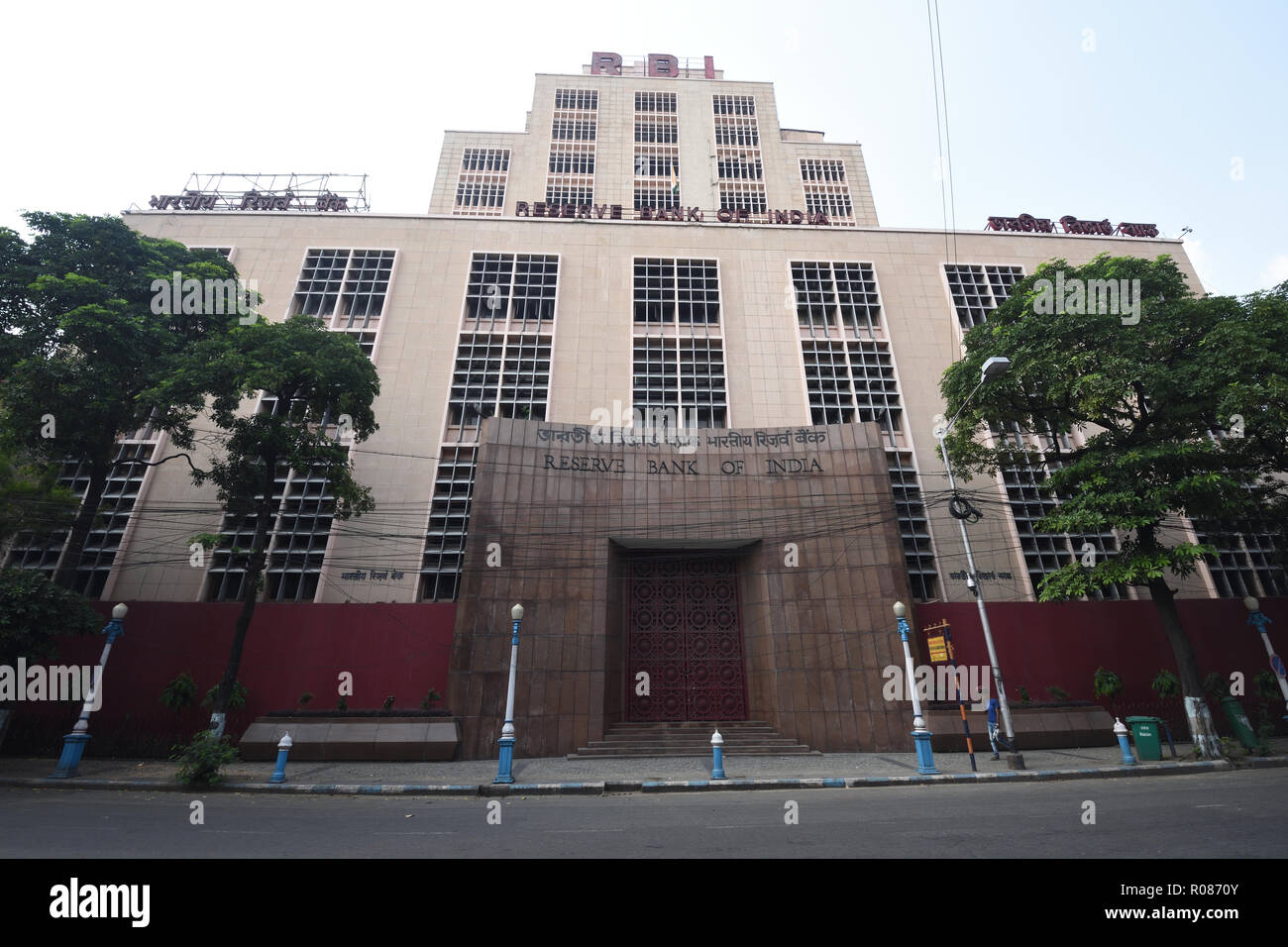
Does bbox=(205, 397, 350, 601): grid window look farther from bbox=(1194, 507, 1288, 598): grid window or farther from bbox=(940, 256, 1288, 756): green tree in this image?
bbox=(1194, 507, 1288, 598): grid window

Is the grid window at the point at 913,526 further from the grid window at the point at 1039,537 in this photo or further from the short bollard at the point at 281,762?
the short bollard at the point at 281,762

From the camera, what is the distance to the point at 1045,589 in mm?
16531

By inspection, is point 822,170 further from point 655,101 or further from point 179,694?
point 179,694

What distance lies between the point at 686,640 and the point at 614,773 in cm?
581

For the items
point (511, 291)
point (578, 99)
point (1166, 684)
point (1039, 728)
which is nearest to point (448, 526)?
point (511, 291)

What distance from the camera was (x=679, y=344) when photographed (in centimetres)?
2642

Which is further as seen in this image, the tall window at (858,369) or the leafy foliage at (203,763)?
the tall window at (858,369)

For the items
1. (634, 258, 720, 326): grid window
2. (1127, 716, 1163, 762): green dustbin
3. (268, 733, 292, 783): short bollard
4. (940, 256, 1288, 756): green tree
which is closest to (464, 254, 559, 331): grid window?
(634, 258, 720, 326): grid window

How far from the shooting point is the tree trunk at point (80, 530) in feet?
55.1

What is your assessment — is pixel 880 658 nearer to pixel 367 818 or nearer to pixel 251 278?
pixel 367 818

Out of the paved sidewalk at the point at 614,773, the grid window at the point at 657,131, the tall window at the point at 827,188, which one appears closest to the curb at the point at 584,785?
the paved sidewalk at the point at 614,773

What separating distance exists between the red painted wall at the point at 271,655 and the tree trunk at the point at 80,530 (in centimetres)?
248

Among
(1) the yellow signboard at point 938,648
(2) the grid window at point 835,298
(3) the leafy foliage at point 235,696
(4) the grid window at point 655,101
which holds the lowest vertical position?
(3) the leafy foliage at point 235,696
